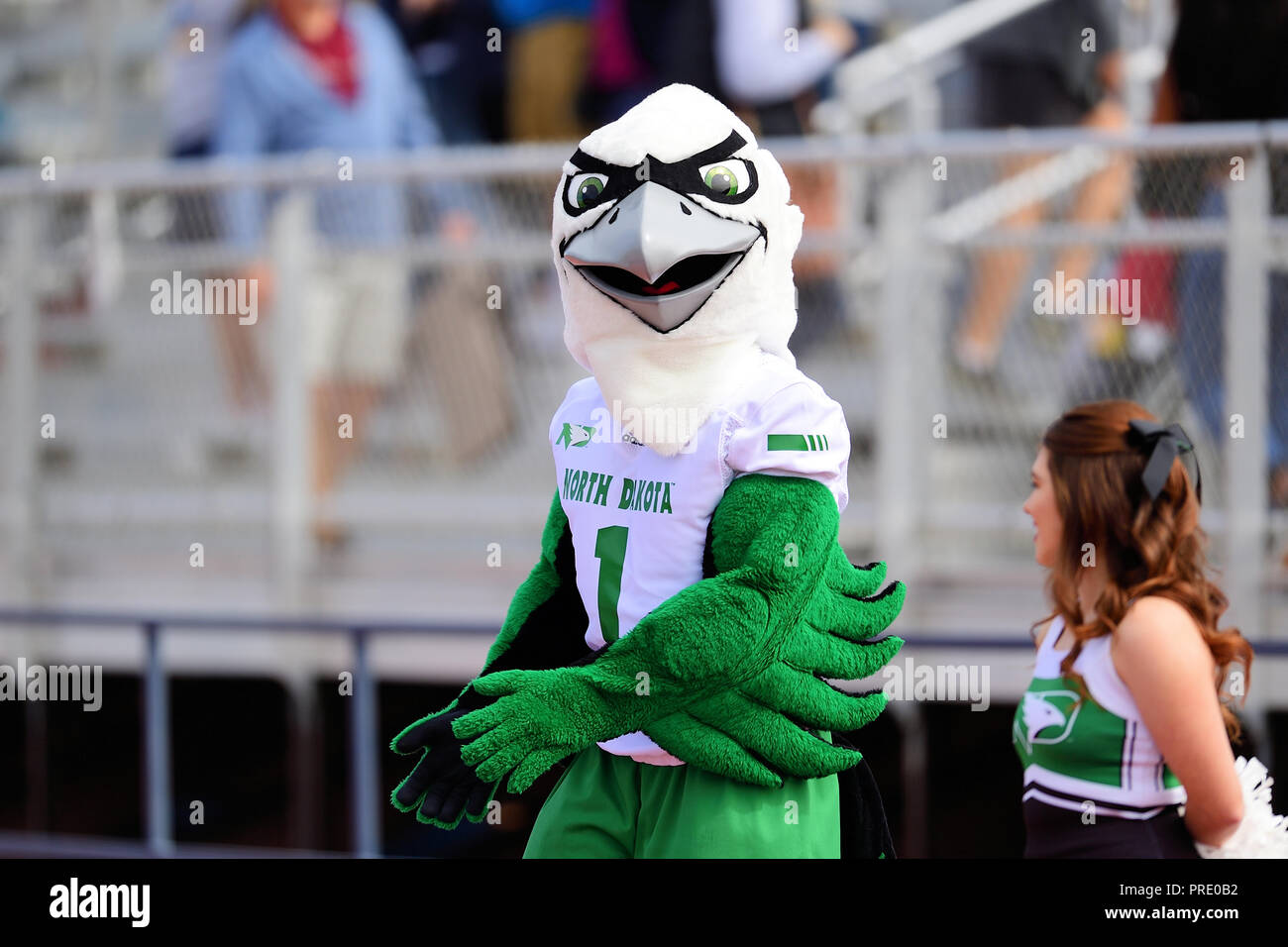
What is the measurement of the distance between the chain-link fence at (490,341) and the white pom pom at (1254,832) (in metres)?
2.25

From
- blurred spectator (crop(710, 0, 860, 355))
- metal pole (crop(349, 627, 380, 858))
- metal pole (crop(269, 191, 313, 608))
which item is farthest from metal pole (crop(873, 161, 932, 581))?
metal pole (crop(269, 191, 313, 608))

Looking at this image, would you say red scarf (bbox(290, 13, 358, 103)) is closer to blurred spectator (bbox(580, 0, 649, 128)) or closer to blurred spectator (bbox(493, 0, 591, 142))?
blurred spectator (bbox(493, 0, 591, 142))

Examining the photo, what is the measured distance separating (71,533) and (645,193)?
4639 mm

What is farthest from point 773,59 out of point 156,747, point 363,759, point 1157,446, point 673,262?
point 673,262

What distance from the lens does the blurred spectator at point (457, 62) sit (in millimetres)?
6754

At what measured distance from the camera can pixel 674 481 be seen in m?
2.32

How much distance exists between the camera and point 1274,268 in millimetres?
4965

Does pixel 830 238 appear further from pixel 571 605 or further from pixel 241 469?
pixel 571 605

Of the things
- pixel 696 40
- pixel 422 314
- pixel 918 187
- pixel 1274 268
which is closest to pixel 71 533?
pixel 422 314

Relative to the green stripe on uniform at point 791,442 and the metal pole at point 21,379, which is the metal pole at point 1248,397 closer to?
the green stripe on uniform at point 791,442

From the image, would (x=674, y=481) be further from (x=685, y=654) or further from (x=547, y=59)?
(x=547, y=59)

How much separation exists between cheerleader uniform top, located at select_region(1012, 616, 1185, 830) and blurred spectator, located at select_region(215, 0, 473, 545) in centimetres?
352

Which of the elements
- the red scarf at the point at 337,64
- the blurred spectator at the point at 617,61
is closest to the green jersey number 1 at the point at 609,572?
the blurred spectator at the point at 617,61

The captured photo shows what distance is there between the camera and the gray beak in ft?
7.41
